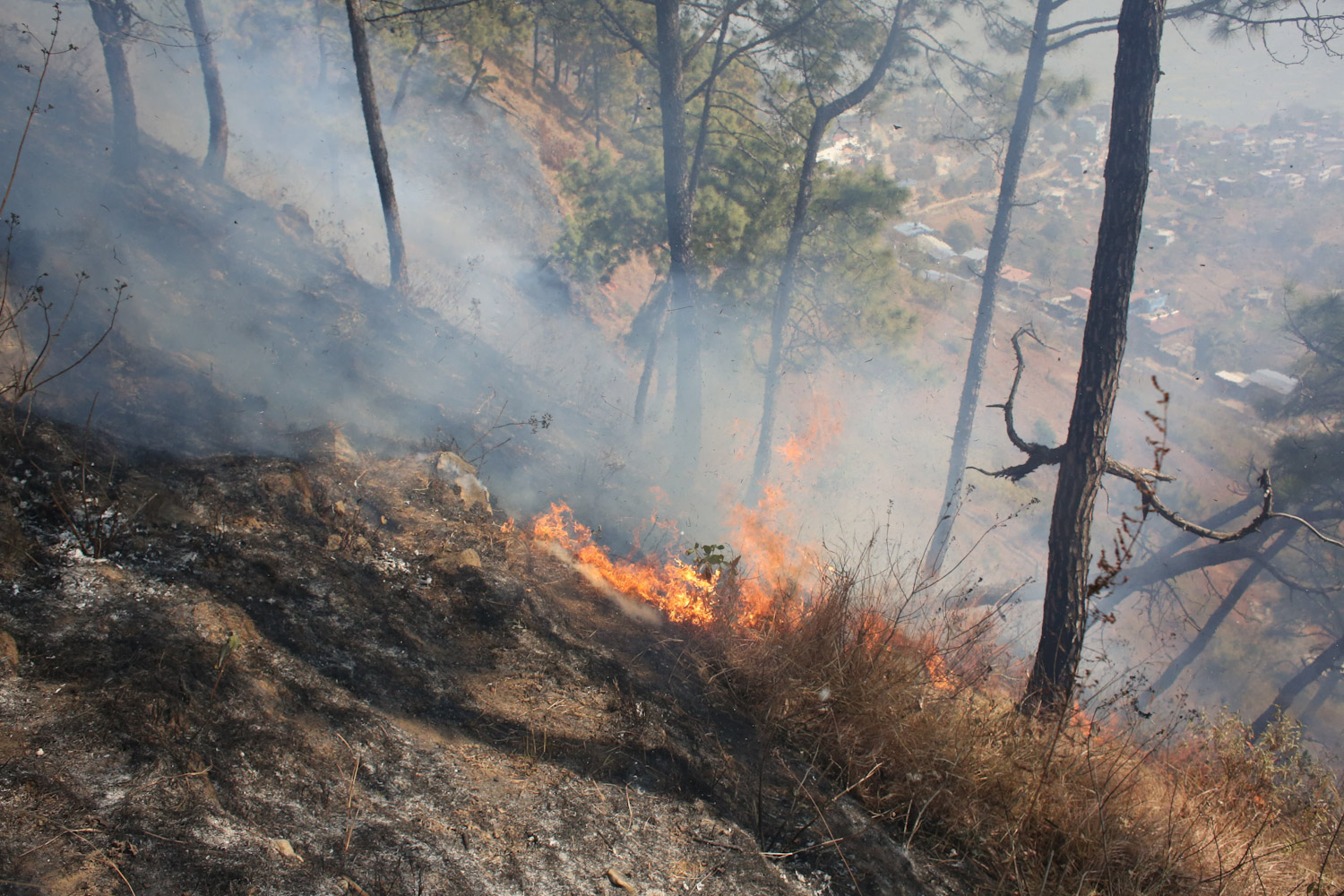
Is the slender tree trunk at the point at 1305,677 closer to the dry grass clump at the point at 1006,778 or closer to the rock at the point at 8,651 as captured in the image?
the dry grass clump at the point at 1006,778

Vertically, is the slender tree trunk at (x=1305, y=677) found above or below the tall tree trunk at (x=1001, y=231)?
below

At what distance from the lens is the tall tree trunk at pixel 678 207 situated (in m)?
10.1

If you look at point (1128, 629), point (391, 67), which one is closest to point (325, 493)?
point (1128, 629)

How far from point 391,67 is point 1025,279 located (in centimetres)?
3491

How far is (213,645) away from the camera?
9.90ft

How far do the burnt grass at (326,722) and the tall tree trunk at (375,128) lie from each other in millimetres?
8361

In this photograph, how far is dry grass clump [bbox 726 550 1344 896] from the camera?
301 centimetres

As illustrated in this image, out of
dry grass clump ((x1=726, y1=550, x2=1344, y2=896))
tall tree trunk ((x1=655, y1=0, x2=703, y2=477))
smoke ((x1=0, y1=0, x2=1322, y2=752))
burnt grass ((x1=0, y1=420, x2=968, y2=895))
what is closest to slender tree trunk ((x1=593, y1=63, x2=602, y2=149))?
smoke ((x1=0, y1=0, x2=1322, y2=752))

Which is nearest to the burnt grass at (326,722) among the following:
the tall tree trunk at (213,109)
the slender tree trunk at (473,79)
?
the tall tree trunk at (213,109)

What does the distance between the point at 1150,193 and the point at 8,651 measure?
7033 centimetres

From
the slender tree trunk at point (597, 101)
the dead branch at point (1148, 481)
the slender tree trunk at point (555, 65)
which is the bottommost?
the dead branch at point (1148, 481)

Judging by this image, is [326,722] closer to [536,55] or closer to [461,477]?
[461,477]

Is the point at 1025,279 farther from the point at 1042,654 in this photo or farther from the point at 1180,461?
the point at 1042,654

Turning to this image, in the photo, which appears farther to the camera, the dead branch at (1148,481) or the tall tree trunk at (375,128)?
the tall tree trunk at (375,128)
